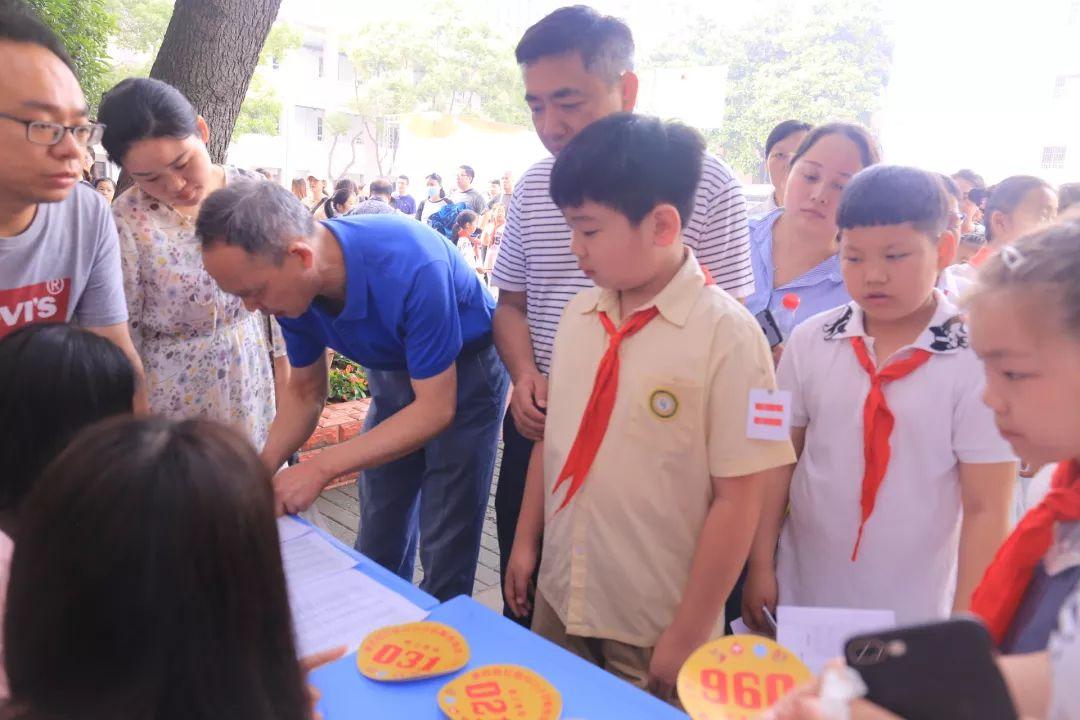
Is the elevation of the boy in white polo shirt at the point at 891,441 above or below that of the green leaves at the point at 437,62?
below

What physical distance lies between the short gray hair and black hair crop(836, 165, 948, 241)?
1.22m

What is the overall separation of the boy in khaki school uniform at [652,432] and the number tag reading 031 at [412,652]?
13.0 inches

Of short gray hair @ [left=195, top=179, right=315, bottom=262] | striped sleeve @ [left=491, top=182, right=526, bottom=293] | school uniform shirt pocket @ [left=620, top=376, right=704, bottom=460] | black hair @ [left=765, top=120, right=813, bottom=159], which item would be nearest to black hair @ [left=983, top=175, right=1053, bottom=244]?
black hair @ [left=765, top=120, right=813, bottom=159]

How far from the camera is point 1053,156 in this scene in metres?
18.9

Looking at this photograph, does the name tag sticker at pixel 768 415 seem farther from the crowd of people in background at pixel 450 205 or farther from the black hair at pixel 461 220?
the black hair at pixel 461 220

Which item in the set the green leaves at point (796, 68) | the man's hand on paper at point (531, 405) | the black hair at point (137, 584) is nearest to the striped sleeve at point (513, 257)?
the man's hand on paper at point (531, 405)

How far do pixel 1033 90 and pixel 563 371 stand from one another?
→ 2000 cm

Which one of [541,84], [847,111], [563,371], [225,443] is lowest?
[563,371]

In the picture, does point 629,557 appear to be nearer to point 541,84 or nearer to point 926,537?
point 926,537

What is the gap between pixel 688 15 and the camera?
90.1 ft

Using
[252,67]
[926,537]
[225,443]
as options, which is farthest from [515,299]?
[252,67]

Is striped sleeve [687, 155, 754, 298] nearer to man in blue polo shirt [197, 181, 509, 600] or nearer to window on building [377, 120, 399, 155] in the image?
man in blue polo shirt [197, 181, 509, 600]

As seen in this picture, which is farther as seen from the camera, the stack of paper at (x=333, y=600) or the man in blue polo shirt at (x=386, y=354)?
the man in blue polo shirt at (x=386, y=354)

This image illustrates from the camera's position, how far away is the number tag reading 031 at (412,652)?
1051mm
